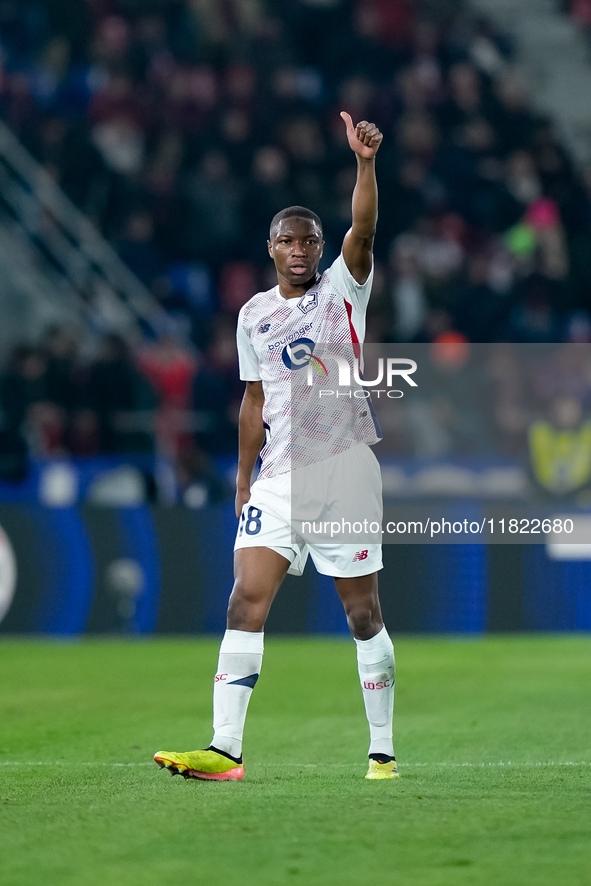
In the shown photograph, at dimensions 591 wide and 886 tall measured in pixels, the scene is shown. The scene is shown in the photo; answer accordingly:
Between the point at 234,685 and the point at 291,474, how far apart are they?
842 mm

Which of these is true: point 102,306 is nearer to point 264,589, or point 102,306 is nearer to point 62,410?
point 62,410

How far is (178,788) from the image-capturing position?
4.75 metres

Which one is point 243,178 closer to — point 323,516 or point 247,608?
point 323,516

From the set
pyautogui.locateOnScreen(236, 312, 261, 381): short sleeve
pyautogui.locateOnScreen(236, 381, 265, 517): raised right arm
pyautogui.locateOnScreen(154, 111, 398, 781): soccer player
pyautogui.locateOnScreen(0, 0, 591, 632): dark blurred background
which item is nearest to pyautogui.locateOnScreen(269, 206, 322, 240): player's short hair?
pyautogui.locateOnScreen(154, 111, 398, 781): soccer player

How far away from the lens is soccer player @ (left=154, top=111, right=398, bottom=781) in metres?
5.09

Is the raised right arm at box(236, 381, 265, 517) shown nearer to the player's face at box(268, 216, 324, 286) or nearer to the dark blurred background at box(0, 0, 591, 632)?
the player's face at box(268, 216, 324, 286)

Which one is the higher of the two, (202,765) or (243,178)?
(243,178)

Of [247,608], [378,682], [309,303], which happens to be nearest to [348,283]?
[309,303]

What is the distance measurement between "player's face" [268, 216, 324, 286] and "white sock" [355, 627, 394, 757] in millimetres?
1446

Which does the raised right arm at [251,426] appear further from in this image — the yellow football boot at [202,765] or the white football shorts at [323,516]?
the yellow football boot at [202,765]

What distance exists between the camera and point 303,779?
5082mm

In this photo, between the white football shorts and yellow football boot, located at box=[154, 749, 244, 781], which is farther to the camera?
the white football shorts

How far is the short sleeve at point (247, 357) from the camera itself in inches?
211

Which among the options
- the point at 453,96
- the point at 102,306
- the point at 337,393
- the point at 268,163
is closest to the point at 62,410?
the point at 102,306
